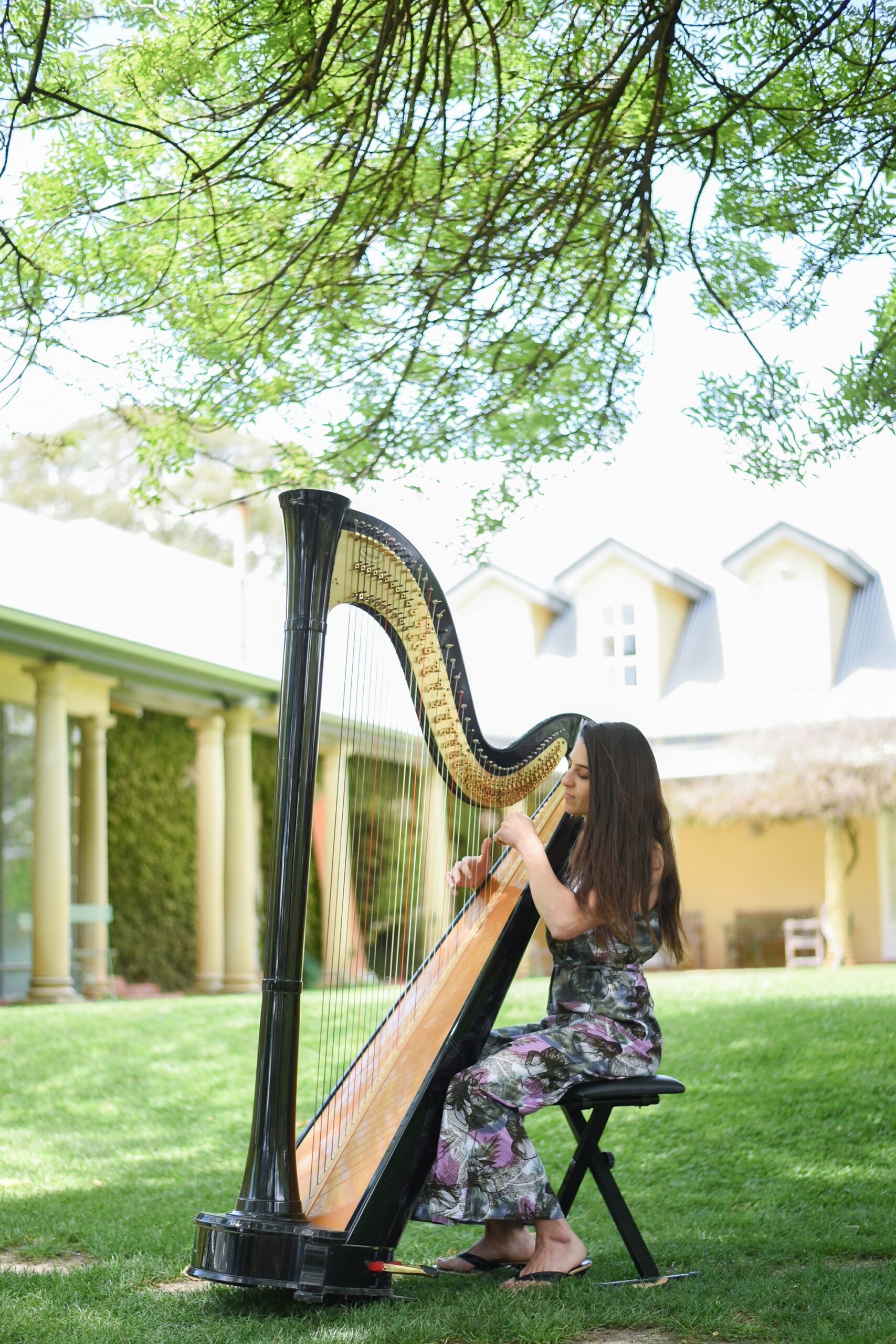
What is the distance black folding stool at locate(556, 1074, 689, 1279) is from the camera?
3387mm

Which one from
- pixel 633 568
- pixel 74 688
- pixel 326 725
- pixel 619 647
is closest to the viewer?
pixel 74 688

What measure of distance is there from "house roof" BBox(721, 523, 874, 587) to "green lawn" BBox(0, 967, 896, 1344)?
337 inches

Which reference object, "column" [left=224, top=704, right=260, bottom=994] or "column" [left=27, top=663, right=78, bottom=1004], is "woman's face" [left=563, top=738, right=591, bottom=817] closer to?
"column" [left=27, top=663, right=78, bottom=1004]

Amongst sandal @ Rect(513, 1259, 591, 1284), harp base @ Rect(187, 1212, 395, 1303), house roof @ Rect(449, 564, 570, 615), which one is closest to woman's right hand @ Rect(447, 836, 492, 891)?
sandal @ Rect(513, 1259, 591, 1284)

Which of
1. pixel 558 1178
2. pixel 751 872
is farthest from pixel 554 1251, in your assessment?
pixel 751 872

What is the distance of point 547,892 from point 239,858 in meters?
10.2

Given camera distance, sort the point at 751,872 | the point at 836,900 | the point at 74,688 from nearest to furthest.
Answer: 1. the point at 74,688
2. the point at 836,900
3. the point at 751,872

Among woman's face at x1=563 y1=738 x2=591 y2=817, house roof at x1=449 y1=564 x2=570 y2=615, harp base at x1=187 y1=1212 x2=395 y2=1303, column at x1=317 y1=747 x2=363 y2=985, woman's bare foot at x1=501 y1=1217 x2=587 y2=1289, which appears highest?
house roof at x1=449 y1=564 x2=570 y2=615

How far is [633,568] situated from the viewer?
59.9 feet

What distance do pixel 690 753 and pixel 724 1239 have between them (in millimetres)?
13232

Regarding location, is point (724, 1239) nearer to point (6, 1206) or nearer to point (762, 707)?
point (6, 1206)

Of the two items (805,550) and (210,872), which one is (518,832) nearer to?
(210,872)

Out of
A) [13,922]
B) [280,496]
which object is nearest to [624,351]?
[280,496]

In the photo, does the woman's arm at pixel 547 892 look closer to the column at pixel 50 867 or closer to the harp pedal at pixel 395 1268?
the harp pedal at pixel 395 1268
